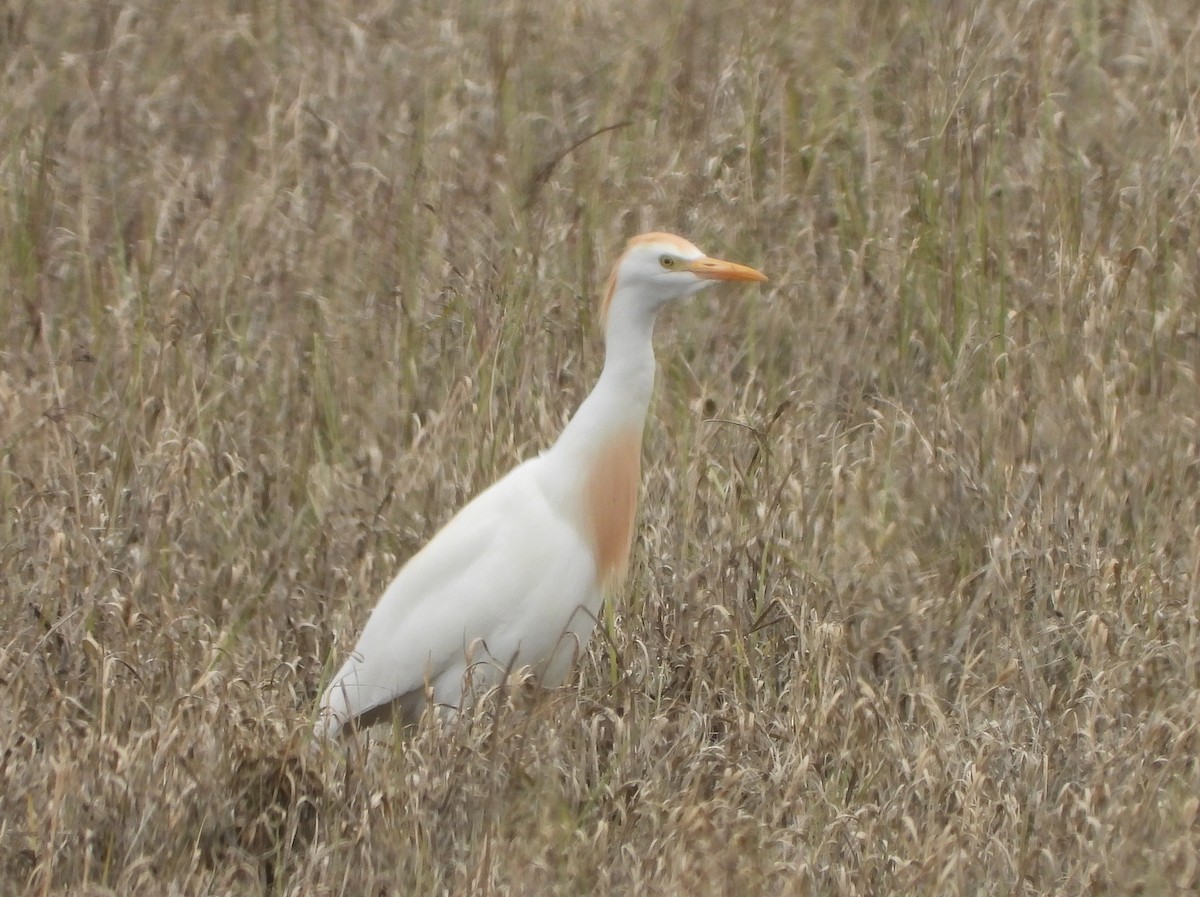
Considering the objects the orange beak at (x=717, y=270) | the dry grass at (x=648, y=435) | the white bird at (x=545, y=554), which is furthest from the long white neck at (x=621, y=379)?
the dry grass at (x=648, y=435)

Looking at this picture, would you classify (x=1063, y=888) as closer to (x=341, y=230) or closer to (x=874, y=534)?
(x=874, y=534)

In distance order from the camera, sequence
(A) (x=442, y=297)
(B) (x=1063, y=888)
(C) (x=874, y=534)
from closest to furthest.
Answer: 1. (B) (x=1063, y=888)
2. (C) (x=874, y=534)
3. (A) (x=442, y=297)

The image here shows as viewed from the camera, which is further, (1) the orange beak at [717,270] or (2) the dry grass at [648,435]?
(1) the orange beak at [717,270]

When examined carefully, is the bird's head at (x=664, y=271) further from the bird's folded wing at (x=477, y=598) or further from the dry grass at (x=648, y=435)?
the dry grass at (x=648, y=435)

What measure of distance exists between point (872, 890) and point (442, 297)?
86.8 inches

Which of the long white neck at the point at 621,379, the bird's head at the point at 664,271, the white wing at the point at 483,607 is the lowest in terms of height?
the white wing at the point at 483,607

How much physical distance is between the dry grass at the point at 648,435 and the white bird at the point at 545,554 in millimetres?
109

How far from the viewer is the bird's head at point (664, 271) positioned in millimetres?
3350

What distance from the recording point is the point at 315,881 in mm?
2826

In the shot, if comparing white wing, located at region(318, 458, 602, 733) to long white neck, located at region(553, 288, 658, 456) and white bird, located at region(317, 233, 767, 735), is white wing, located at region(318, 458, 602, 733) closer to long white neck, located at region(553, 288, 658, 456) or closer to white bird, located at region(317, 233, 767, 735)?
white bird, located at region(317, 233, 767, 735)

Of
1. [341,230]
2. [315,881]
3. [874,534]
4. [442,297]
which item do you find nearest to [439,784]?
[315,881]

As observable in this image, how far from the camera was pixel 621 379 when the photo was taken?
341cm

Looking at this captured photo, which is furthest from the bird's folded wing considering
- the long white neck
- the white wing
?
the long white neck

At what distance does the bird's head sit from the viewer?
335 centimetres
